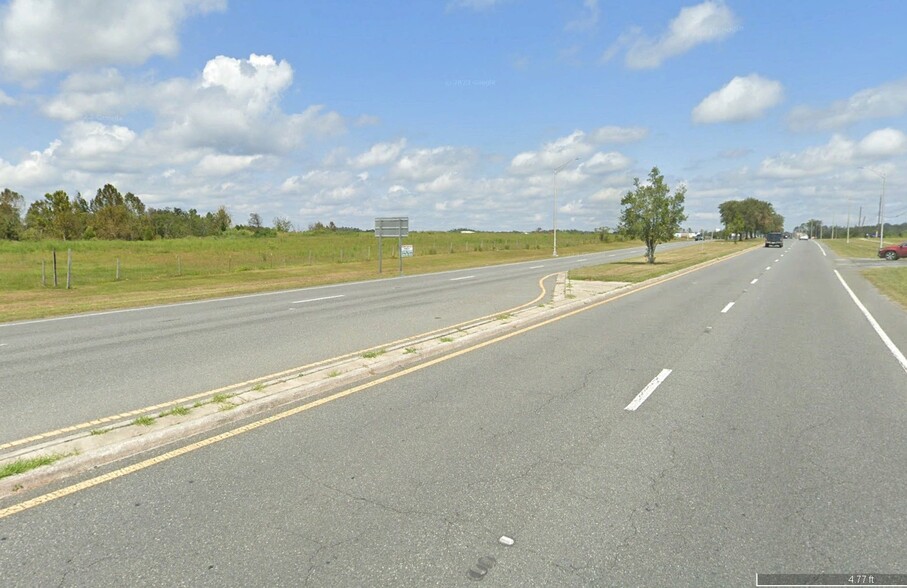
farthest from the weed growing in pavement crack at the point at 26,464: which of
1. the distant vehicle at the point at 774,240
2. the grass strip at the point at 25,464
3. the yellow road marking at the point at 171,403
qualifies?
the distant vehicle at the point at 774,240

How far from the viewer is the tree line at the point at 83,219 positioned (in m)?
86.5

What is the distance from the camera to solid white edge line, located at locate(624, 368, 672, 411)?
19.8 feet

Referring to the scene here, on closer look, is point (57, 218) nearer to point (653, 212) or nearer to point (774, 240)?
point (653, 212)

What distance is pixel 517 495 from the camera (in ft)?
12.9

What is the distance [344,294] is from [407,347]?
429 inches

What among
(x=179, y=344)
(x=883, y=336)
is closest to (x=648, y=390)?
(x=883, y=336)

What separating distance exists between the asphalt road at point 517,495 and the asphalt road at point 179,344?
2.28 metres

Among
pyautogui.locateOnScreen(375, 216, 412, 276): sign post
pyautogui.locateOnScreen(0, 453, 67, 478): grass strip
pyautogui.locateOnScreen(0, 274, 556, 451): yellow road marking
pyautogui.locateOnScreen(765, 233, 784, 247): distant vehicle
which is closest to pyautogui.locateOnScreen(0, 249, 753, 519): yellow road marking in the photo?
pyautogui.locateOnScreen(0, 453, 67, 478): grass strip

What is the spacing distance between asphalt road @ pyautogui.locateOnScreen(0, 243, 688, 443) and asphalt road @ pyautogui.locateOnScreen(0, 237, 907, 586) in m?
2.28

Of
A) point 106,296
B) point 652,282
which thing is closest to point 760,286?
point 652,282

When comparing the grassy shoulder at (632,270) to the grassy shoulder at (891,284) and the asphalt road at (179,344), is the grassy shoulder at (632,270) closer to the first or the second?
the asphalt road at (179,344)

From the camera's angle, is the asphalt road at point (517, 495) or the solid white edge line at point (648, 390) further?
the solid white edge line at point (648, 390)

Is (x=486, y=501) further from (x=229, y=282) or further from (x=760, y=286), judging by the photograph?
(x=229, y=282)

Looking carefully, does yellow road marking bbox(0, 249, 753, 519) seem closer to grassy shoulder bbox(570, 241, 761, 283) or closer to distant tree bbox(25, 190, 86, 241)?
grassy shoulder bbox(570, 241, 761, 283)
